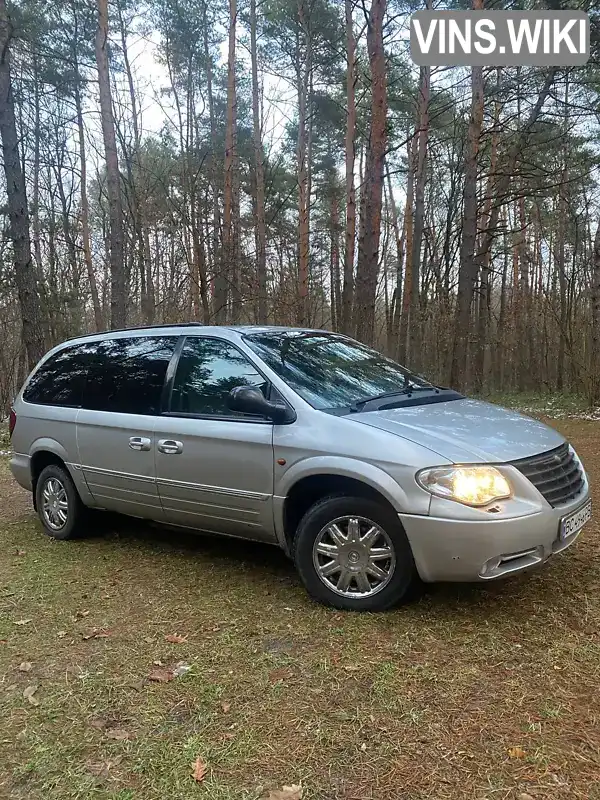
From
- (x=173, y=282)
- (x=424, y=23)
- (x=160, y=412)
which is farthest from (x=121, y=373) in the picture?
(x=173, y=282)

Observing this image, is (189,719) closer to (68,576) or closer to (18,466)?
(68,576)

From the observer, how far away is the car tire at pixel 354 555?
3537 mm

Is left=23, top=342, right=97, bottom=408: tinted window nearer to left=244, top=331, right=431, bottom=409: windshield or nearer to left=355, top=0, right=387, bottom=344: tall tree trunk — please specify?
left=244, top=331, right=431, bottom=409: windshield

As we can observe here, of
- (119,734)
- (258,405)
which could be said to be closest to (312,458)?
(258,405)

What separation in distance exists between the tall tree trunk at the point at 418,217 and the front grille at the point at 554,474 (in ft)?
51.8

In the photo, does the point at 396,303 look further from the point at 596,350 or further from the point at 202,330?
the point at 202,330

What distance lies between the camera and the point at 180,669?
3.20 metres

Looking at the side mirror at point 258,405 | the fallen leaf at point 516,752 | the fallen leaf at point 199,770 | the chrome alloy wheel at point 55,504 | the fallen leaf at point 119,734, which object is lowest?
the fallen leaf at point 119,734

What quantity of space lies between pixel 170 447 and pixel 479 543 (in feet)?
7.57

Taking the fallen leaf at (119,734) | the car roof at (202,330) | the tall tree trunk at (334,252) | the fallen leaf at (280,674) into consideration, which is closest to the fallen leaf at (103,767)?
the fallen leaf at (119,734)

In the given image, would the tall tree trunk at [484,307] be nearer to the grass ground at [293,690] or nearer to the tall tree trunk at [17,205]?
the tall tree trunk at [17,205]

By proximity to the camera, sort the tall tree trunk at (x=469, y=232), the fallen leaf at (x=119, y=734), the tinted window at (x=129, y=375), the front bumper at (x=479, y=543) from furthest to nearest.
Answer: the tall tree trunk at (x=469, y=232) < the tinted window at (x=129, y=375) < the front bumper at (x=479, y=543) < the fallen leaf at (x=119, y=734)

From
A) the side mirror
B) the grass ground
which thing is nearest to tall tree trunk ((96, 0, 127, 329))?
the grass ground

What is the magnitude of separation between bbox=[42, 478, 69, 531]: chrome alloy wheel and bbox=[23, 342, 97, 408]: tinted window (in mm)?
753
